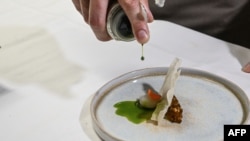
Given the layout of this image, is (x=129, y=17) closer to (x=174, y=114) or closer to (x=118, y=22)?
(x=118, y=22)

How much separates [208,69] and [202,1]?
1.26 feet

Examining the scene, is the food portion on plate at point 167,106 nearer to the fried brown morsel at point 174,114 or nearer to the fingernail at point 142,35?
the fried brown morsel at point 174,114

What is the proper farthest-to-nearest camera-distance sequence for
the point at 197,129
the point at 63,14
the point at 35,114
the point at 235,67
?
the point at 63,14 → the point at 235,67 → the point at 35,114 → the point at 197,129

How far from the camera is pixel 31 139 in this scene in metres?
0.80

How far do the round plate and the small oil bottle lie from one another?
4.5 inches

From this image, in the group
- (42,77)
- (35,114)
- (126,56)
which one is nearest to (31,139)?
(35,114)

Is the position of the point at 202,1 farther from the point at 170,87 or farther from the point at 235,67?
the point at 170,87

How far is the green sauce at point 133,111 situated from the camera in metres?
0.80

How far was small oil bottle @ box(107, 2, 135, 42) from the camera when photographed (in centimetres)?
81

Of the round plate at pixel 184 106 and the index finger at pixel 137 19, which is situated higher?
the index finger at pixel 137 19

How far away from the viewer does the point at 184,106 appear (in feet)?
2.74

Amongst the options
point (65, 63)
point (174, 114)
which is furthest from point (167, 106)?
point (65, 63)

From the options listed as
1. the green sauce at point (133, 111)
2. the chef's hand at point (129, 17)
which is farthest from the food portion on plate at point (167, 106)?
the chef's hand at point (129, 17)

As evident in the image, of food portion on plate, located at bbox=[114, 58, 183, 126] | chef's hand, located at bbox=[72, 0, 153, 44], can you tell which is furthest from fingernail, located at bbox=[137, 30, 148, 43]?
food portion on plate, located at bbox=[114, 58, 183, 126]
